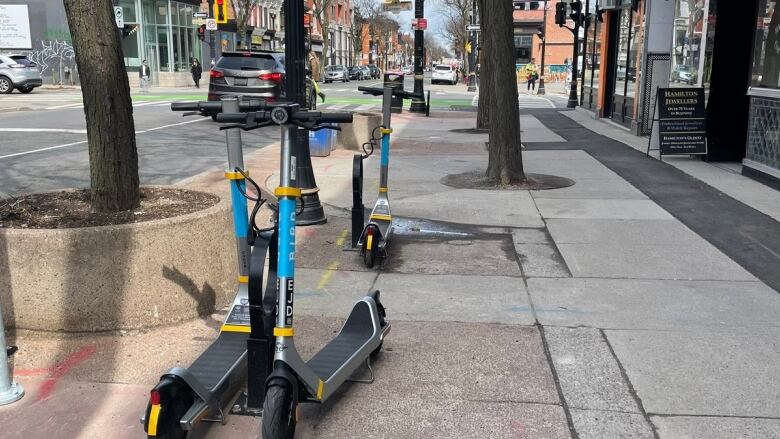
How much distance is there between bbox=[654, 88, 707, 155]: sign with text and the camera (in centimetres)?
1189

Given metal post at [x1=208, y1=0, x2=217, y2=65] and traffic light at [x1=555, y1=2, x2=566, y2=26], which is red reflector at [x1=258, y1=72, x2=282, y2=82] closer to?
traffic light at [x1=555, y1=2, x2=566, y2=26]

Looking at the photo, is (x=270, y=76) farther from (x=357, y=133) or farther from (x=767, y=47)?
(x=767, y=47)

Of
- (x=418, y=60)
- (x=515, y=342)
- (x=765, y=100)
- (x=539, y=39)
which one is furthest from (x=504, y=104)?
(x=539, y=39)

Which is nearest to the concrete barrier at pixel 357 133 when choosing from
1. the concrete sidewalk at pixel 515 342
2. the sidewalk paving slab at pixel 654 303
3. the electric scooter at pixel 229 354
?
the concrete sidewalk at pixel 515 342

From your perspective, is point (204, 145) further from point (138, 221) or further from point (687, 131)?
point (138, 221)

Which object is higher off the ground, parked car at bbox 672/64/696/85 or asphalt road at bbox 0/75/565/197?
parked car at bbox 672/64/696/85

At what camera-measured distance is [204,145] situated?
1445 centimetres

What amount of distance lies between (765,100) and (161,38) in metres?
40.9

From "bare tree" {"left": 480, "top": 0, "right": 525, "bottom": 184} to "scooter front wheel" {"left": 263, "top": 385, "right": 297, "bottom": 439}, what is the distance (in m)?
7.21

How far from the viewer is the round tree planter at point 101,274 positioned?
4.26 meters

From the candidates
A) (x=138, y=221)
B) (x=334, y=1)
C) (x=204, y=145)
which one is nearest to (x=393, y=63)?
(x=334, y=1)

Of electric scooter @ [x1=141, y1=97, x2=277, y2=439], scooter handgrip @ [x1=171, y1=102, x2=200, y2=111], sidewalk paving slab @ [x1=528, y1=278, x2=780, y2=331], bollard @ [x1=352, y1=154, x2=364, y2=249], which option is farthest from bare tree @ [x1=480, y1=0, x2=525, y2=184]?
scooter handgrip @ [x1=171, y1=102, x2=200, y2=111]

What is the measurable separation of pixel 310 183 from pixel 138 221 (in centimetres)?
303

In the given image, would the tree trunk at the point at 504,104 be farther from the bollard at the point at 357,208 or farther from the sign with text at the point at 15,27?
the sign with text at the point at 15,27
